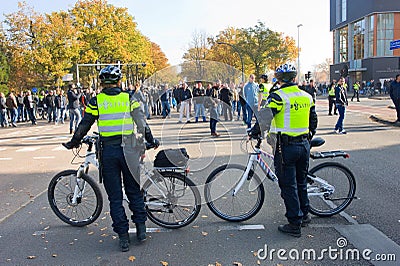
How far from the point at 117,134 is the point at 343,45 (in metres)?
66.6

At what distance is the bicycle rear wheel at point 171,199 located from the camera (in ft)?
15.8

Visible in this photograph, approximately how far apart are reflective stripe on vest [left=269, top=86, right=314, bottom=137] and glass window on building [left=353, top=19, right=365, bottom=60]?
188ft

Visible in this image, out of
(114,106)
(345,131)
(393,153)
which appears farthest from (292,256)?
(345,131)

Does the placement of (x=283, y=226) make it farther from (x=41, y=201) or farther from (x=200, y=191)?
(x=41, y=201)

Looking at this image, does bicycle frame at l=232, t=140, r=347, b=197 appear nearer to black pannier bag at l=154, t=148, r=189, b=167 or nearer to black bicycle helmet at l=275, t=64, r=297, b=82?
black pannier bag at l=154, t=148, r=189, b=167

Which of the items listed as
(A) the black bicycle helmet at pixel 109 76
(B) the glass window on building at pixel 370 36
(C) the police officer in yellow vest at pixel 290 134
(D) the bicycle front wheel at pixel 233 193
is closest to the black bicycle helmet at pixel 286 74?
(C) the police officer in yellow vest at pixel 290 134

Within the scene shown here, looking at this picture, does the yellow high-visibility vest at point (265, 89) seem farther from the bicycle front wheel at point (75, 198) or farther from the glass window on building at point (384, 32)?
the glass window on building at point (384, 32)

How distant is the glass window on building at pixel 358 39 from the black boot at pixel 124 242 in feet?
192

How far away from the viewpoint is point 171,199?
4.93 meters

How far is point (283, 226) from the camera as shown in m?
4.66

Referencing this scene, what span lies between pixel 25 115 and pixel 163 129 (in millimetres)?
20098

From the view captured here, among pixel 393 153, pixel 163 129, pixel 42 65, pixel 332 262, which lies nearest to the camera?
pixel 332 262

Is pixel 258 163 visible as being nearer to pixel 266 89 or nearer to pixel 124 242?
pixel 124 242

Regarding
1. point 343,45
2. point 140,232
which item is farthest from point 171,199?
point 343,45
